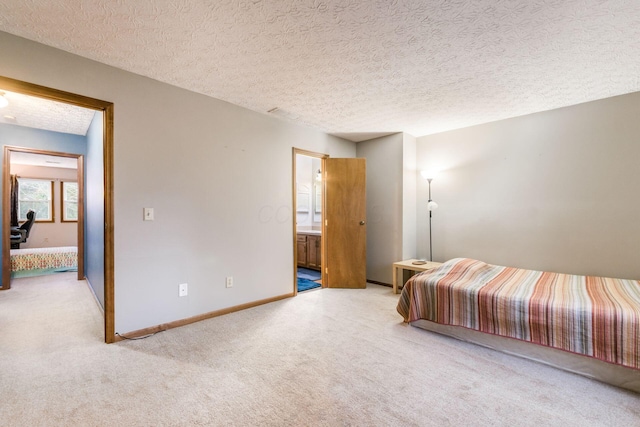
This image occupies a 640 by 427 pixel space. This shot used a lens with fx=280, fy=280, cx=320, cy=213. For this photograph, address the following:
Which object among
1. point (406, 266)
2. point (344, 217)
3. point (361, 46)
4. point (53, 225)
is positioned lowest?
point (406, 266)

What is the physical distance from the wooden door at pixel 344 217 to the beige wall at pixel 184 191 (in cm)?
76

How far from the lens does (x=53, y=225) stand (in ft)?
22.8

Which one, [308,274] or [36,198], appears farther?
[36,198]

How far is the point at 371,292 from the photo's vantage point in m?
4.00

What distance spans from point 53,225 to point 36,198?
762mm

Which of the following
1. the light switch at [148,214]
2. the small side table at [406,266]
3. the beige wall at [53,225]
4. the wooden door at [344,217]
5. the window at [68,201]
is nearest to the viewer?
the light switch at [148,214]

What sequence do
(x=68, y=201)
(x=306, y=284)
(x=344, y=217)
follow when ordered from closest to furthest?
1. (x=344, y=217)
2. (x=306, y=284)
3. (x=68, y=201)

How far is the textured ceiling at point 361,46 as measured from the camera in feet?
5.51

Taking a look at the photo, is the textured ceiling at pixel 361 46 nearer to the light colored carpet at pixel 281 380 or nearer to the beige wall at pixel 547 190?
the beige wall at pixel 547 190

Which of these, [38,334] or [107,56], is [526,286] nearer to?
[107,56]

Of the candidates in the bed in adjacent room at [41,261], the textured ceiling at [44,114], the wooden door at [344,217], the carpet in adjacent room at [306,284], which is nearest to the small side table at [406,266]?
the wooden door at [344,217]

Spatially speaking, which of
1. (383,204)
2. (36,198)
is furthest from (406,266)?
(36,198)

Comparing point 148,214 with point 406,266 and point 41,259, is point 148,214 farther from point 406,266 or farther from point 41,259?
point 41,259

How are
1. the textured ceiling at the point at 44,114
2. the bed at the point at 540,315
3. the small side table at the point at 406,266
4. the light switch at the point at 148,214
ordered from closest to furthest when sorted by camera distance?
the bed at the point at 540,315, the light switch at the point at 148,214, the textured ceiling at the point at 44,114, the small side table at the point at 406,266
